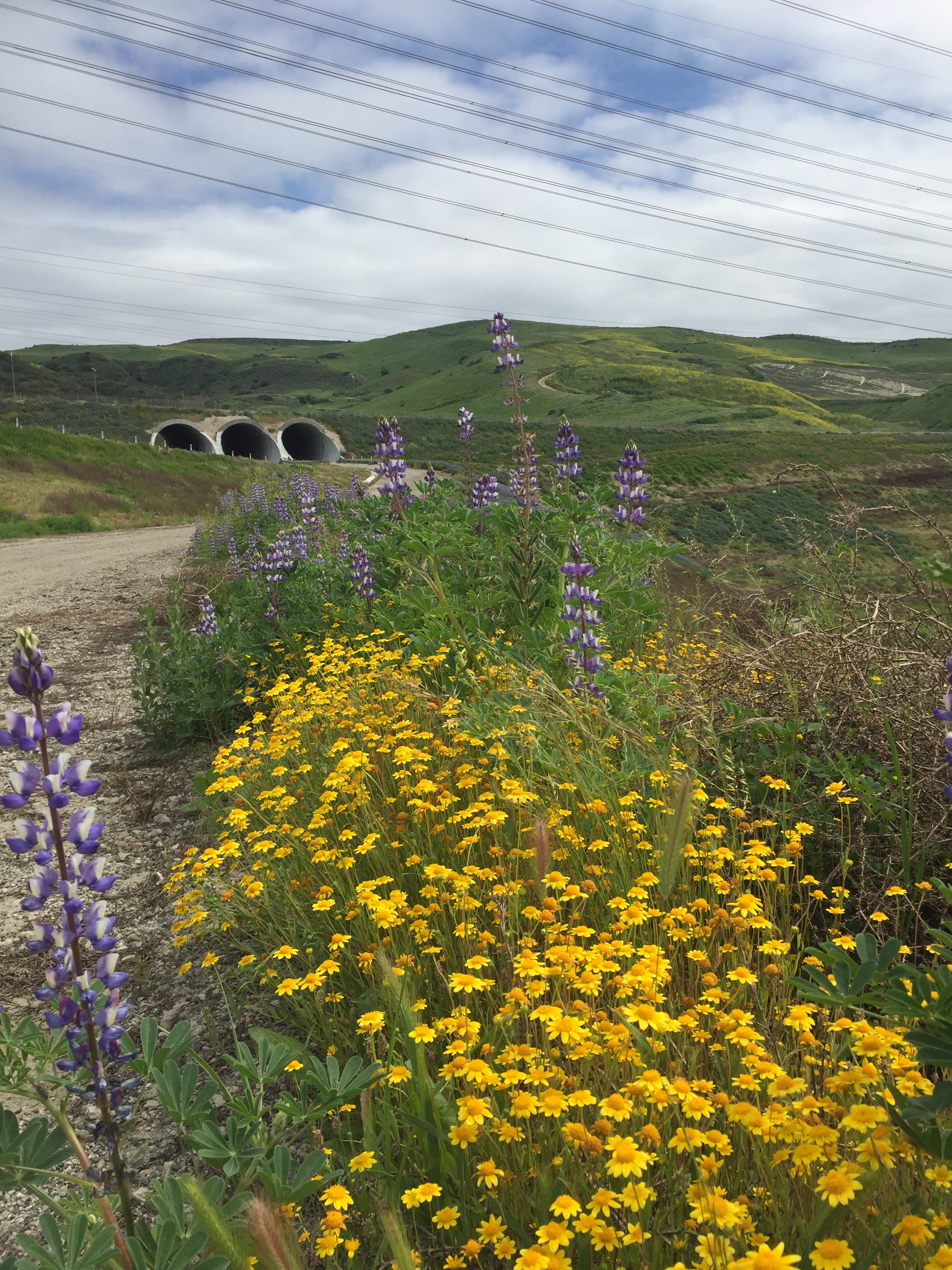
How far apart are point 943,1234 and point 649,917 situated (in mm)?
1137

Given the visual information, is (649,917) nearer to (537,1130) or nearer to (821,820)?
(537,1130)

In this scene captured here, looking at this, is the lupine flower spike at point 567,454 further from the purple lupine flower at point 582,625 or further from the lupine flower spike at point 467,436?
the purple lupine flower at point 582,625

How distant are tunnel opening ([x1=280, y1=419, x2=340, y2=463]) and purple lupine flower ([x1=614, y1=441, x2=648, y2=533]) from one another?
5195cm

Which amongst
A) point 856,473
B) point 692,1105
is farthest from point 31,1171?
point 856,473

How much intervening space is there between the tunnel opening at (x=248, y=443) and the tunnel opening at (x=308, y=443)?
1546mm

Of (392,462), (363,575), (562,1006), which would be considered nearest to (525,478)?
(363,575)

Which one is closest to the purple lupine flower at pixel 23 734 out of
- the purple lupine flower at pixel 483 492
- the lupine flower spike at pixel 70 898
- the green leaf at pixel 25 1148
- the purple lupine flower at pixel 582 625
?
the lupine flower spike at pixel 70 898

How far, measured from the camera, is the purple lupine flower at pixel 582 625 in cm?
Answer: 427

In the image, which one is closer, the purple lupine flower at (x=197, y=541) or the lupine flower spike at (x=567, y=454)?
the lupine flower spike at (x=567, y=454)

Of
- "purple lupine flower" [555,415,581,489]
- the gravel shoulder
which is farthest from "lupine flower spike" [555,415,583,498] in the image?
the gravel shoulder

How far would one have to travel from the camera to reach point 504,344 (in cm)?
632

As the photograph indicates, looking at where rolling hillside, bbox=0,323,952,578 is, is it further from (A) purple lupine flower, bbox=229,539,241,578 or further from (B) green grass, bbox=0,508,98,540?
(A) purple lupine flower, bbox=229,539,241,578

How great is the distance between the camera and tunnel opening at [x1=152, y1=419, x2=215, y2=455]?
2165 inches

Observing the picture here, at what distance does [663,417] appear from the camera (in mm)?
67250
